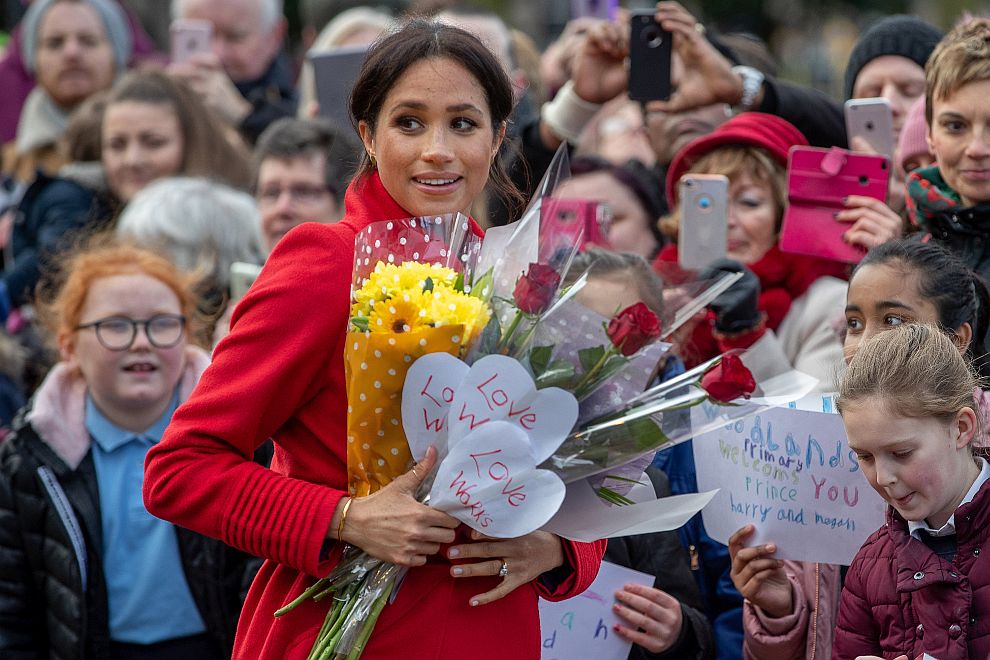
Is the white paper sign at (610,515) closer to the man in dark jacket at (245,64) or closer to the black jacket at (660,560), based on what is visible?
the black jacket at (660,560)

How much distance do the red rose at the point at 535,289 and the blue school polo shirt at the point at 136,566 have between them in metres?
1.89

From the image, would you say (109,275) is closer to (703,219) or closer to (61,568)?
(61,568)

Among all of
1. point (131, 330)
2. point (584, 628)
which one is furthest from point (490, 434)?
point (131, 330)

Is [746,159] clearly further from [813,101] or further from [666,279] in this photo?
[666,279]

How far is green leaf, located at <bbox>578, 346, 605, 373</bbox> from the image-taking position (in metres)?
2.56

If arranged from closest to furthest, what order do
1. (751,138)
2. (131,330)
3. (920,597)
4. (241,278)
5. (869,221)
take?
(920,597), (869,221), (131,330), (751,138), (241,278)

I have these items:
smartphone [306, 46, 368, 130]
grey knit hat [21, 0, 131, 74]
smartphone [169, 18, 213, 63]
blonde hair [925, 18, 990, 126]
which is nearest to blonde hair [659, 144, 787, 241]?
blonde hair [925, 18, 990, 126]

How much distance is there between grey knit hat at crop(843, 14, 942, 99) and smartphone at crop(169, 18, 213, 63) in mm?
3267

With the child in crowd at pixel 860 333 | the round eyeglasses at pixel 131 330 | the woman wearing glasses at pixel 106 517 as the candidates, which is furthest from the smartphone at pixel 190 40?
the child in crowd at pixel 860 333

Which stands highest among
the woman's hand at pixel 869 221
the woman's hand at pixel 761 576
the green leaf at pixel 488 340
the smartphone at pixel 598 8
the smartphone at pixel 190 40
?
the smartphone at pixel 598 8

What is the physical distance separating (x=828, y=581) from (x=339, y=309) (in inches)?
56.4

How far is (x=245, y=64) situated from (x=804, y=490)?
5097mm

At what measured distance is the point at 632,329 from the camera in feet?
8.38

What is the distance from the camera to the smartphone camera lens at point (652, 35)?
466 cm
